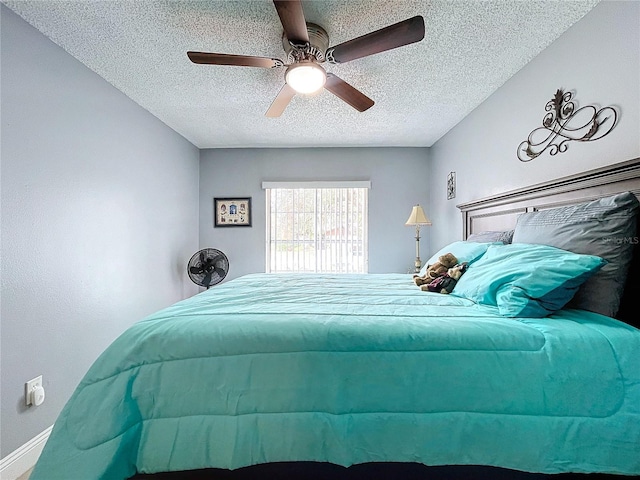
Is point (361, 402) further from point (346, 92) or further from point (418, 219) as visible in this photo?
point (418, 219)

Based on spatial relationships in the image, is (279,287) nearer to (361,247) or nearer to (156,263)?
(156,263)

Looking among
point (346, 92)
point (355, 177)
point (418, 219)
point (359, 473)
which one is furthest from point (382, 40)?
point (355, 177)

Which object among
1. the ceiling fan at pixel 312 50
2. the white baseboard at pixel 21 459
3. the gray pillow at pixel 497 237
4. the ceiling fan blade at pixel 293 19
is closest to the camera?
the ceiling fan blade at pixel 293 19

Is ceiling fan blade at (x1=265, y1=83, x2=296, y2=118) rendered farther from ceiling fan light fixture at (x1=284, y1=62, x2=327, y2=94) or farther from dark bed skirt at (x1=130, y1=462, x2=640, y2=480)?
dark bed skirt at (x1=130, y1=462, x2=640, y2=480)

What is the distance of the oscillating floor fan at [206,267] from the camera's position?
328 cm

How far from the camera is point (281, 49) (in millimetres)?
1905

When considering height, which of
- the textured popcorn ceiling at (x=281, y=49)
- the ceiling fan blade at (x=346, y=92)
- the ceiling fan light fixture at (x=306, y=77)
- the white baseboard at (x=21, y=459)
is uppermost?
the textured popcorn ceiling at (x=281, y=49)

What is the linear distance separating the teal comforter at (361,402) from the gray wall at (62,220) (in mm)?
1096

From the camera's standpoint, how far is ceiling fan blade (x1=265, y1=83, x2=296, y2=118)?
6.39ft

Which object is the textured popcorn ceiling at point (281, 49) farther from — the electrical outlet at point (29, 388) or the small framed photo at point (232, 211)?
the electrical outlet at point (29, 388)

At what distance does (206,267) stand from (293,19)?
8.58ft

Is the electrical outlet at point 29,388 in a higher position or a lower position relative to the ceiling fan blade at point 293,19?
lower

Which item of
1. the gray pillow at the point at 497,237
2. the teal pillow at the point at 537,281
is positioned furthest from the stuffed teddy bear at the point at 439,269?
the teal pillow at the point at 537,281

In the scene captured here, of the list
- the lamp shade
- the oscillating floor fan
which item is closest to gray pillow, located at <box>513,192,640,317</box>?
the lamp shade
